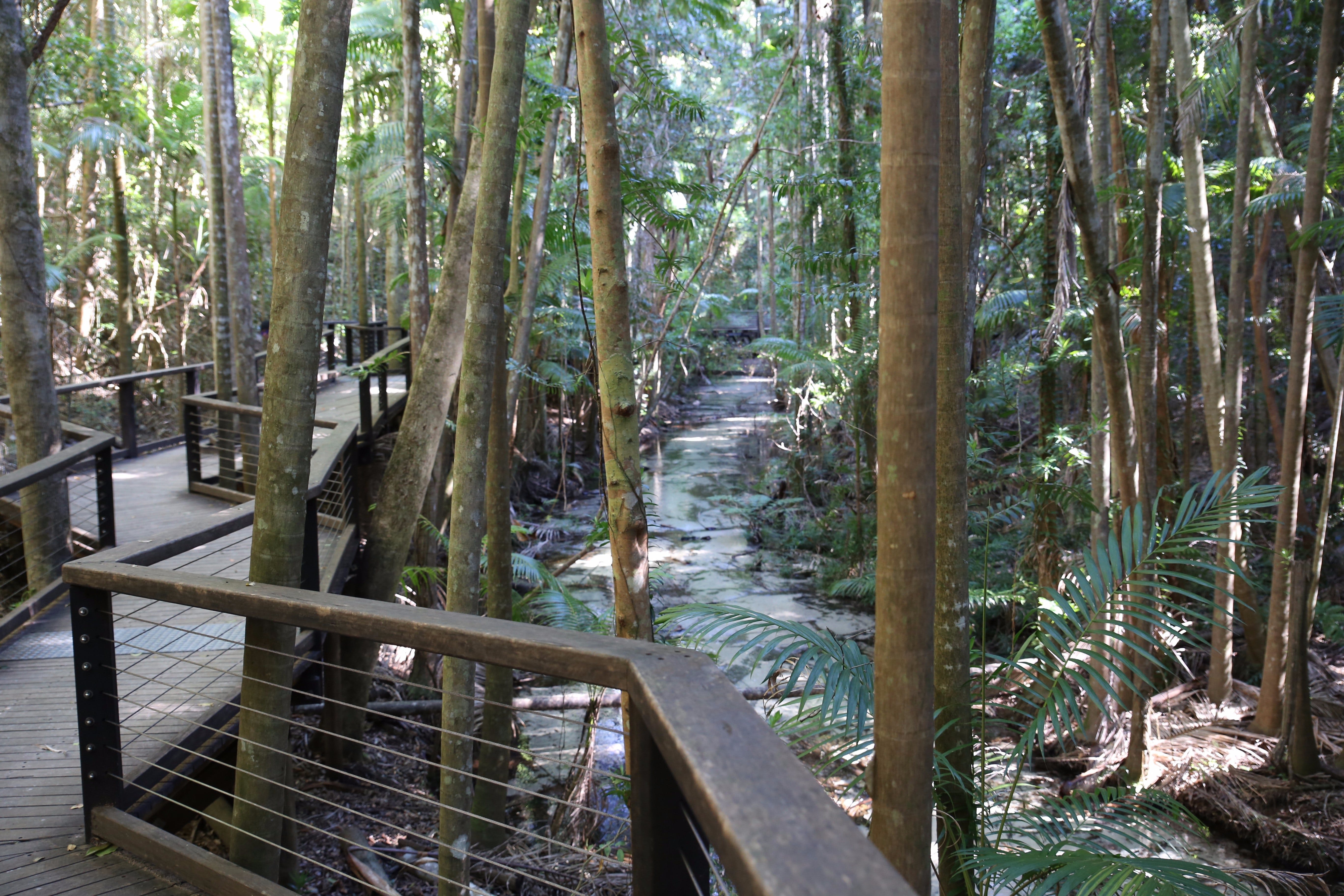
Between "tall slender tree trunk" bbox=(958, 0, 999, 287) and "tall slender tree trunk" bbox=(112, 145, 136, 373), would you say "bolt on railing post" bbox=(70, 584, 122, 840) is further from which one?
"tall slender tree trunk" bbox=(112, 145, 136, 373)

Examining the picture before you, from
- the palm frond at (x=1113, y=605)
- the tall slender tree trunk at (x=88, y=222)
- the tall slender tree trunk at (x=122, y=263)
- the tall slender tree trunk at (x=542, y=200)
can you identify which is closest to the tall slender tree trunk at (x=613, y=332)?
the palm frond at (x=1113, y=605)

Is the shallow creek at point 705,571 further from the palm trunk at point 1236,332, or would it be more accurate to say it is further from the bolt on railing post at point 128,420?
the bolt on railing post at point 128,420

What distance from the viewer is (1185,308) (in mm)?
11898

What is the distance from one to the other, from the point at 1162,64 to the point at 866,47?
4464mm

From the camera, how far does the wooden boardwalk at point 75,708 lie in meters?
2.81

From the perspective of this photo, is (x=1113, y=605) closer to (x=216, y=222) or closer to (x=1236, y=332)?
(x=1236, y=332)

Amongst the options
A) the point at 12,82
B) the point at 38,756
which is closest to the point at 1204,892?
the point at 38,756

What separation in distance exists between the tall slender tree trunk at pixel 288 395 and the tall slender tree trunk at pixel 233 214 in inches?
327

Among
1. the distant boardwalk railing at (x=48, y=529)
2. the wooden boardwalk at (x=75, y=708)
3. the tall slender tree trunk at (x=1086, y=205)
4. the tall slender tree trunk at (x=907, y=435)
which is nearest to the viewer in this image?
the tall slender tree trunk at (x=907, y=435)

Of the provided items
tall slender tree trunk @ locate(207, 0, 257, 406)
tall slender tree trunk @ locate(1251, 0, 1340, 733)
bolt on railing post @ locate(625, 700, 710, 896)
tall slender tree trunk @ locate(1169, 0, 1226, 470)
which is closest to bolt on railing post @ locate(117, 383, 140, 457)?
Answer: tall slender tree trunk @ locate(207, 0, 257, 406)

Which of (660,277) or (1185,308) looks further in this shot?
(1185,308)

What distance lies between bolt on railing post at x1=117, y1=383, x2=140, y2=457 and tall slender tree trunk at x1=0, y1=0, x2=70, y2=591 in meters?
4.28

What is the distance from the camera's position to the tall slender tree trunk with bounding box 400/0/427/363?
814 centimetres

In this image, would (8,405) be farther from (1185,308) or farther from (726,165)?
(726,165)
